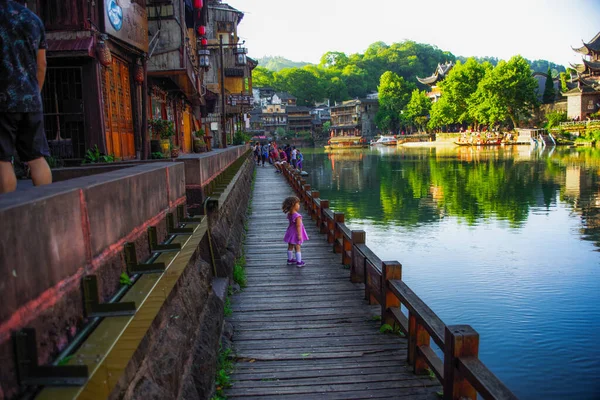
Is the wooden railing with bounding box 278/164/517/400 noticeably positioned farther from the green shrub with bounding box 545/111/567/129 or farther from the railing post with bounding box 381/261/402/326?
the green shrub with bounding box 545/111/567/129

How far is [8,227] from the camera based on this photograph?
6.69ft

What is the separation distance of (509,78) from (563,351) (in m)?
69.4

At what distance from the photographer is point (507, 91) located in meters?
72.9

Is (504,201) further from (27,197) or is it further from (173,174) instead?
(27,197)

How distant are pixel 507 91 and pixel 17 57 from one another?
77.2m

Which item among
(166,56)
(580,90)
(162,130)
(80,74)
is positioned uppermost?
(580,90)

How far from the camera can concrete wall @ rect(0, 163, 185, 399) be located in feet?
6.74

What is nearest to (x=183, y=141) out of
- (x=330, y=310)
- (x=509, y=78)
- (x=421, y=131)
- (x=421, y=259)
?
(x=421, y=259)

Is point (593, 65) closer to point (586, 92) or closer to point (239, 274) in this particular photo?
point (586, 92)

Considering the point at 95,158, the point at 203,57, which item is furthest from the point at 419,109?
the point at 95,158

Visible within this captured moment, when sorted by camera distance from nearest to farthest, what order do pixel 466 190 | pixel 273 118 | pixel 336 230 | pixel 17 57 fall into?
pixel 17 57 → pixel 336 230 → pixel 466 190 → pixel 273 118

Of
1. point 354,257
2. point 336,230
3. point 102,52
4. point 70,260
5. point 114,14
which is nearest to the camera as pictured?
point 70,260

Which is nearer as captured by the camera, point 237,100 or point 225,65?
point 225,65

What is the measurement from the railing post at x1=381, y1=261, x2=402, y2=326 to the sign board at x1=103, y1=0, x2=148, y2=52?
830 cm
